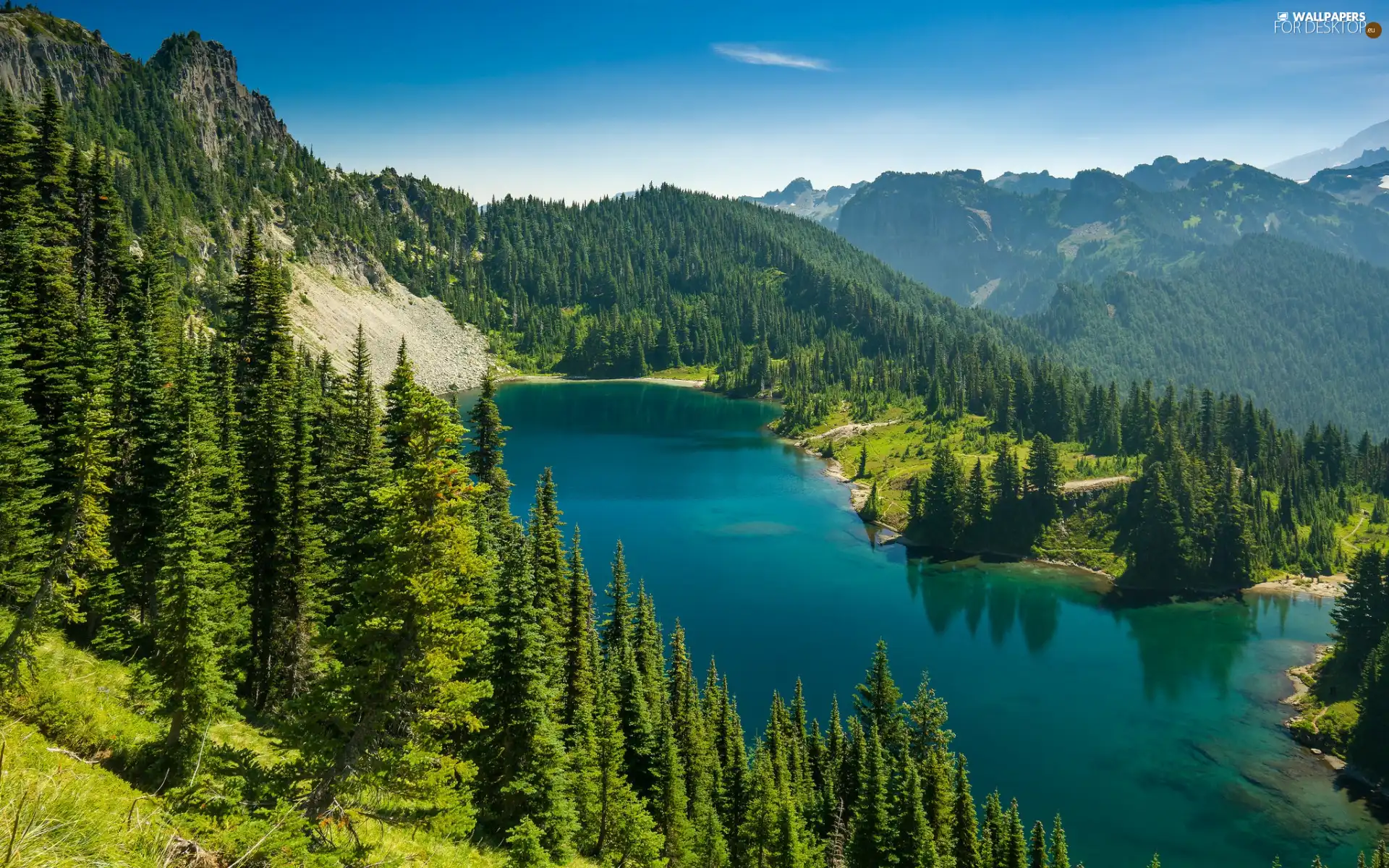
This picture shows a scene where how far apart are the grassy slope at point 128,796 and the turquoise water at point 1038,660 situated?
53.6m

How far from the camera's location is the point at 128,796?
19125mm

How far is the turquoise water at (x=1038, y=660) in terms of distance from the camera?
66.7 m

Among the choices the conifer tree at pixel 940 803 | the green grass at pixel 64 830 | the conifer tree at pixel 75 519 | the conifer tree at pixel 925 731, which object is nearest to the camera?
the green grass at pixel 64 830

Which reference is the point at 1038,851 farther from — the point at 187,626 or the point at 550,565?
the point at 187,626

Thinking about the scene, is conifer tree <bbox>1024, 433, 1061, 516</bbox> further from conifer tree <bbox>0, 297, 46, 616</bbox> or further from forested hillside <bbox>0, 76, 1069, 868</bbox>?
conifer tree <bbox>0, 297, 46, 616</bbox>

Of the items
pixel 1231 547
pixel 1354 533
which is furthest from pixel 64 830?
pixel 1354 533

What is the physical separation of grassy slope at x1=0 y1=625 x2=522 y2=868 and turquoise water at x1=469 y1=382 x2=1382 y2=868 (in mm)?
53583

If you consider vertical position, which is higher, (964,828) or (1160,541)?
(1160,541)

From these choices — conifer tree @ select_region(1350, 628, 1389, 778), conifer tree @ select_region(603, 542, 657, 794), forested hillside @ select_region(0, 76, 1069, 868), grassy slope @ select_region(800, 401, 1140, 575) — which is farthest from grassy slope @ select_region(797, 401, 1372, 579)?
conifer tree @ select_region(603, 542, 657, 794)

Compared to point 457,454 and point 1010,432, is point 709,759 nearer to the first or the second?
point 457,454

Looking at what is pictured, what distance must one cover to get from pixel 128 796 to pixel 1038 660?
3736 inches

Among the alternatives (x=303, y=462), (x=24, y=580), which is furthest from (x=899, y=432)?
(x=24, y=580)

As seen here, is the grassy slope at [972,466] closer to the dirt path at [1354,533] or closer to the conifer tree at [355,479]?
the dirt path at [1354,533]

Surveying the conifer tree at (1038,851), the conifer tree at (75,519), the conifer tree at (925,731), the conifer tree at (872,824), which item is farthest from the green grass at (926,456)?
the conifer tree at (75,519)
